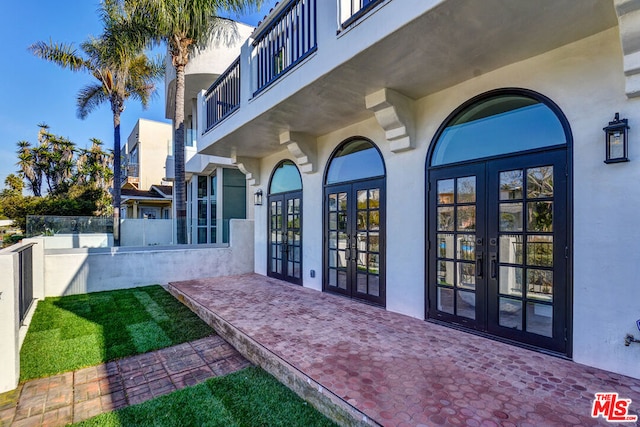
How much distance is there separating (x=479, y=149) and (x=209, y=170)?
438 inches

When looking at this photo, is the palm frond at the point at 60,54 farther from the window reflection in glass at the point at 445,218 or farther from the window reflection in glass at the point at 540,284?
the window reflection in glass at the point at 540,284

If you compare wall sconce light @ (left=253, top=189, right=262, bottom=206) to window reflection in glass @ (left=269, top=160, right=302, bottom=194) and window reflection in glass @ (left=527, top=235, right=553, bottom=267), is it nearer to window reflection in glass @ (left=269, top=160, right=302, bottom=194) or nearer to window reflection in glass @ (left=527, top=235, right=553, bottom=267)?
window reflection in glass @ (left=269, top=160, right=302, bottom=194)

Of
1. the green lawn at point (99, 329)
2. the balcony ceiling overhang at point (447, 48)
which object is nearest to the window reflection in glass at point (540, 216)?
the balcony ceiling overhang at point (447, 48)

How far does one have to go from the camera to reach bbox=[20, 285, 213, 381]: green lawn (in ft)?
11.7

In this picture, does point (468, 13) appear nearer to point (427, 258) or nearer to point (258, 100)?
point (427, 258)

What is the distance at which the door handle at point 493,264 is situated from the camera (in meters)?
3.62

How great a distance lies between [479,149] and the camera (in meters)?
3.87

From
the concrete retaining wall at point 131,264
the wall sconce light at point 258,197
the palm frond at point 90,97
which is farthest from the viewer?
the palm frond at point 90,97

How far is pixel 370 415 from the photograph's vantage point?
2207 millimetres

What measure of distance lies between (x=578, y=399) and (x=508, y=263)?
144cm

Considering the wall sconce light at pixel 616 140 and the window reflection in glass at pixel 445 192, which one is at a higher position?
the wall sconce light at pixel 616 140

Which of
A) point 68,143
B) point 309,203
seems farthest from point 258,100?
point 68,143

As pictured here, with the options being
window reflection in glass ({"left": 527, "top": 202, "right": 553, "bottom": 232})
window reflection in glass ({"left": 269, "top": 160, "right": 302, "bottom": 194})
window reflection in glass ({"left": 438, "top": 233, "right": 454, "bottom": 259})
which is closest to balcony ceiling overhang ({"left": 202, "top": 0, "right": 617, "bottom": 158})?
window reflection in glass ({"left": 527, "top": 202, "right": 553, "bottom": 232})
